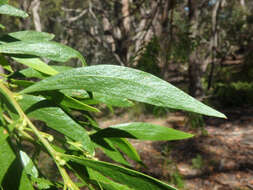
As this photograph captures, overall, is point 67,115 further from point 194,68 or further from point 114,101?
point 194,68

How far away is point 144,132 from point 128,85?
11 cm

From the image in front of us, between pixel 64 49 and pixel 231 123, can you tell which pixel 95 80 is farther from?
pixel 231 123

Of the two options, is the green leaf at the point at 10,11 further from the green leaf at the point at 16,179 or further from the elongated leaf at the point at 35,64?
the green leaf at the point at 16,179

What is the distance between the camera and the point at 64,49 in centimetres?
31

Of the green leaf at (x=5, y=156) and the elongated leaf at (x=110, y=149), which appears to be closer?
the green leaf at (x=5, y=156)

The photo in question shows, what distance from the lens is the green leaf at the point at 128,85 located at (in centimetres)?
22

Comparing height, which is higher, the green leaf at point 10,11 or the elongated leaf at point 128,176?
the green leaf at point 10,11

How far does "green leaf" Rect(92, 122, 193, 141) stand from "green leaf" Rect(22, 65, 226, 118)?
0.08 metres

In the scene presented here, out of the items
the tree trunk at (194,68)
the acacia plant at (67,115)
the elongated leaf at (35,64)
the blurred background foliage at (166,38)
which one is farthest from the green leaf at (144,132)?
the tree trunk at (194,68)

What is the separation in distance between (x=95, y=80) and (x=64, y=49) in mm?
82

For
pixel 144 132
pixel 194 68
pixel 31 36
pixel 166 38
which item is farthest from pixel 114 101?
pixel 194 68

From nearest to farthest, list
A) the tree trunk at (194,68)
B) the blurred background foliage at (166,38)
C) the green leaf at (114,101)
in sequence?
the green leaf at (114,101)
the blurred background foliage at (166,38)
the tree trunk at (194,68)

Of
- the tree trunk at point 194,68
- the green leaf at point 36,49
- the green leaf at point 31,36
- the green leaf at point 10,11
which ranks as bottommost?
the tree trunk at point 194,68

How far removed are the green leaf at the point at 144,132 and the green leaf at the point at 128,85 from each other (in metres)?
0.08
